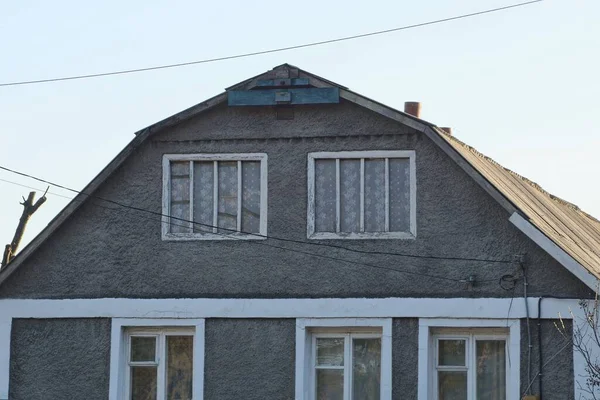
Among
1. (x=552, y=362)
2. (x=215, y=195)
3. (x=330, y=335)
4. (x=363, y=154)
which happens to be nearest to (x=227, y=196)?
(x=215, y=195)

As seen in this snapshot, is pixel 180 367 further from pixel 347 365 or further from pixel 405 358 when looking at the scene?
pixel 405 358

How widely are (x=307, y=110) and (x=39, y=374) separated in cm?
503

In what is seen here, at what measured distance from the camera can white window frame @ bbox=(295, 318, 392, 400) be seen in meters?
18.0

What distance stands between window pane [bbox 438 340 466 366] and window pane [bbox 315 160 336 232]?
6.85 ft

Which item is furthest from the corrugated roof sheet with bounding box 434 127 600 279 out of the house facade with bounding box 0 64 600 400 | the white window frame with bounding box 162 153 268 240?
the white window frame with bounding box 162 153 268 240

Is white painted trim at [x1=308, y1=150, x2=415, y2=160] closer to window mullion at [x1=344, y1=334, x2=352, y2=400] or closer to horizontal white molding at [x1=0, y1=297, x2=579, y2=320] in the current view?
horizontal white molding at [x1=0, y1=297, x2=579, y2=320]

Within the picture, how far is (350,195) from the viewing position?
61.1ft

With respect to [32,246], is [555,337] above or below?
below

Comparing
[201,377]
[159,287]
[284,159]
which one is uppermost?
[284,159]

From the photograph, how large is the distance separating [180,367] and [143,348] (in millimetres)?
568

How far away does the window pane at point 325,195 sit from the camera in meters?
18.7

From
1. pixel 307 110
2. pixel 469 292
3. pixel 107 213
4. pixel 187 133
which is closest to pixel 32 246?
pixel 107 213

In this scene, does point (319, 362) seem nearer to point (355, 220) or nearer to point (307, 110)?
point (355, 220)

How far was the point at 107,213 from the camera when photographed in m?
19.1
